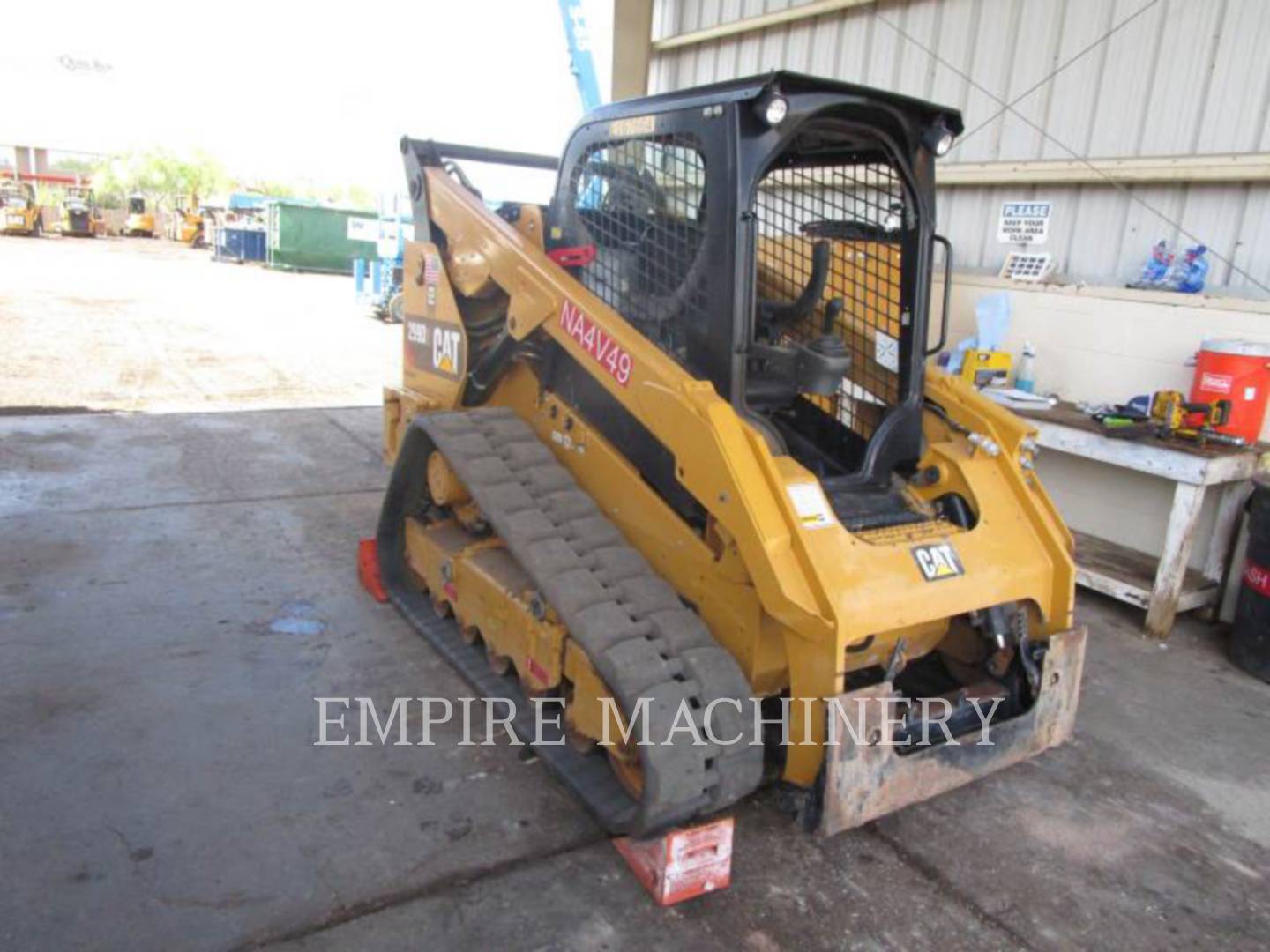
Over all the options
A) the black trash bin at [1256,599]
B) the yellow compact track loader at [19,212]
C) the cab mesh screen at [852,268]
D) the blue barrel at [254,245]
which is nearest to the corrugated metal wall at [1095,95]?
the black trash bin at [1256,599]

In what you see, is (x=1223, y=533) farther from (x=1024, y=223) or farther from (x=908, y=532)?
(x=908, y=532)

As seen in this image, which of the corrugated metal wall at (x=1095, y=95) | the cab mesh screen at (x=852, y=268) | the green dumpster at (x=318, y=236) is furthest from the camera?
the green dumpster at (x=318, y=236)

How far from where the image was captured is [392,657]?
385cm

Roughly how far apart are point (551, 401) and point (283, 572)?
1898 mm

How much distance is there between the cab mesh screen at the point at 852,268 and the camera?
3.39 meters

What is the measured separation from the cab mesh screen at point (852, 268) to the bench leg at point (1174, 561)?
1.87 m

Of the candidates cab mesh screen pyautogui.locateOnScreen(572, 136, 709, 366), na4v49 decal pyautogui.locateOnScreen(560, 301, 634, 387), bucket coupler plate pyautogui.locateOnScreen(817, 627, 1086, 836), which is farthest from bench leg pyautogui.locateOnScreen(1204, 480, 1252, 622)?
na4v49 decal pyautogui.locateOnScreen(560, 301, 634, 387)

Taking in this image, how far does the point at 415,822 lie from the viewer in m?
2.80

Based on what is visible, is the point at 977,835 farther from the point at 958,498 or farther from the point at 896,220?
the point at 896,220

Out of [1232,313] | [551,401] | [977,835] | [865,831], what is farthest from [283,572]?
[1232,313]

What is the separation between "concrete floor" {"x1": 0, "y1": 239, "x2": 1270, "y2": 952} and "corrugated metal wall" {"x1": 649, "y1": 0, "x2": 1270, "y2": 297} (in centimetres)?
213

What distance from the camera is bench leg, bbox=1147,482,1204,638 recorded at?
14.4ft

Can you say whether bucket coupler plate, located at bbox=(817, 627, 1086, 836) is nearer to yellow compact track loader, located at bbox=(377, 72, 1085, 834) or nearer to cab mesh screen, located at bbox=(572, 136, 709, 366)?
yellow compact track loader, located at bbox=(377, 72, 1085, 834)

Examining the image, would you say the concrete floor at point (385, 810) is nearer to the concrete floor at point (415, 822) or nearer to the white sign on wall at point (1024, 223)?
the concrete floor at point (415, 822)
